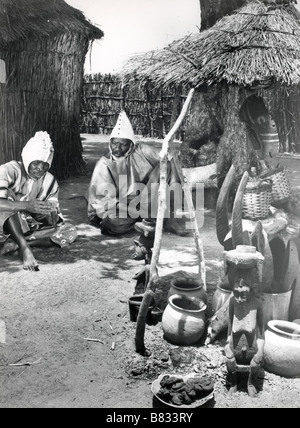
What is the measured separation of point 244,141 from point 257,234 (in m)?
4.53

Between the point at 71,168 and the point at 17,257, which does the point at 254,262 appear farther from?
the point at 71,168

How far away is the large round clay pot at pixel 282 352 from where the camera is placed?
3033 millimetres

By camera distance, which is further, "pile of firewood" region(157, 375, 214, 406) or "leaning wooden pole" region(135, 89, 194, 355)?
"leaning wooden pole" region(135, 89, 194, 355)

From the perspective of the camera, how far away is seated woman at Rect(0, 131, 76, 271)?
526 centimetres

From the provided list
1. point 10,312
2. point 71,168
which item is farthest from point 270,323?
point 71,168

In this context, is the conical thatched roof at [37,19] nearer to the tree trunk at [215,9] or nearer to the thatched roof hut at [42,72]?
the thatched roof hut at [42,72]

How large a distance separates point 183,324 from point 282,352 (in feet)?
2.37

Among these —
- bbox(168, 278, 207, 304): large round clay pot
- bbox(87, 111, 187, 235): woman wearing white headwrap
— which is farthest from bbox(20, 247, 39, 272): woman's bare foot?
bbox(168, 278, 207, 304): large round clay pot

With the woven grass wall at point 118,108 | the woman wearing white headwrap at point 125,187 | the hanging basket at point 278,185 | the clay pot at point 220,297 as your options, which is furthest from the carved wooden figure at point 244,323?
the woven grass wall at point 118,108

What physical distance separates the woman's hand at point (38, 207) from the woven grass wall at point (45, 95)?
12.0ft

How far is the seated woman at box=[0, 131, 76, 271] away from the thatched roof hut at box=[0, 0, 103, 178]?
11.5ft

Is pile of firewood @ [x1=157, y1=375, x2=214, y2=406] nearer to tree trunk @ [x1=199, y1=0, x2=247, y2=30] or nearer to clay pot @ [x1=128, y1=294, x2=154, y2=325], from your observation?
clay pot @ [x1=128, y1=294, x2=154, y2=325]

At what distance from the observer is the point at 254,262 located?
2910mm

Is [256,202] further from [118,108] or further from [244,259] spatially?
[118,108]
